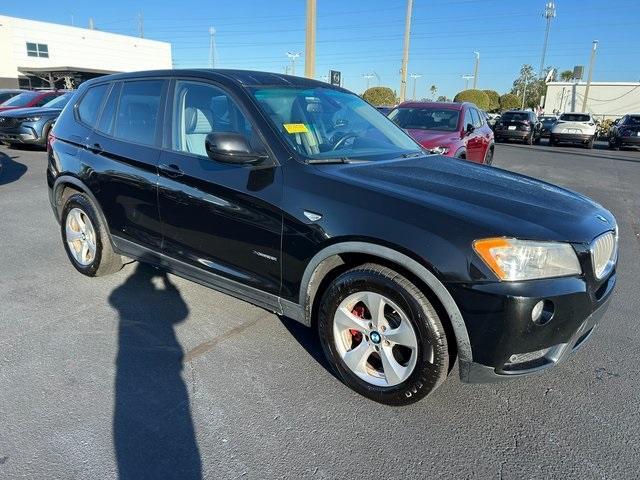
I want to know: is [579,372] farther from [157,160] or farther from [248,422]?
[157,160]

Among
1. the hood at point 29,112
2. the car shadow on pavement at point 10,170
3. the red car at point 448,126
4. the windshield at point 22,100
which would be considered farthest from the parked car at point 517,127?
the car shadow on pavement at point 10,170

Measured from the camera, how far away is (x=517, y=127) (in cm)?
2300

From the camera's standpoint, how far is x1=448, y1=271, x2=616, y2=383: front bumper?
7.38 ft

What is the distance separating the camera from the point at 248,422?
8.42ft

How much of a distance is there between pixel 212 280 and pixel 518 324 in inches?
78.4

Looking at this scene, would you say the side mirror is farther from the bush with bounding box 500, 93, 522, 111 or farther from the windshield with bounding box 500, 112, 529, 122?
the bush with bounding box 500, 93, 522, 111

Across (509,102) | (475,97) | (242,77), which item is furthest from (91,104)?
(509,102)

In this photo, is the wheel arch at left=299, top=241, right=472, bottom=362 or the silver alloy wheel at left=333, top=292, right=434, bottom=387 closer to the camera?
the wheel arch at left=299, top=241, right=472, bottom=362

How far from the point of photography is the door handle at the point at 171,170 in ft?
11.0

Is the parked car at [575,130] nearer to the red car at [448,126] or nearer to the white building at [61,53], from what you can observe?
the red car at [448,126]

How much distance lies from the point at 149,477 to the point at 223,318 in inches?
63.2

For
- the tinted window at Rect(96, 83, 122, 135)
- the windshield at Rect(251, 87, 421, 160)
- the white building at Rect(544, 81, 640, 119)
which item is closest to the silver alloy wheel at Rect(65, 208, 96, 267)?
the tinted window at Rect(96, 83, 122, 135)

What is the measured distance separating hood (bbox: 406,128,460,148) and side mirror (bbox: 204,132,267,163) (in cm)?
573

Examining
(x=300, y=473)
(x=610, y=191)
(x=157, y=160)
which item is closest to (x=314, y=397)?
(x=300, y=473)
